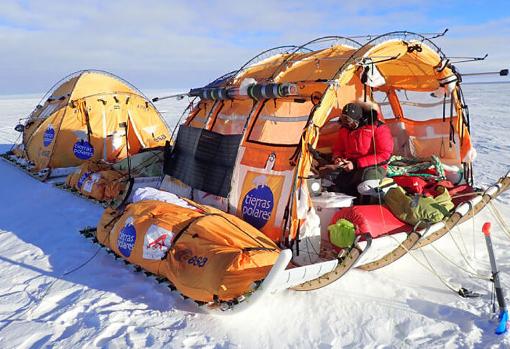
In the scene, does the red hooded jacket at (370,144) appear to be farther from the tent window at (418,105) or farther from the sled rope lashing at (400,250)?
the tent window at (418,105)

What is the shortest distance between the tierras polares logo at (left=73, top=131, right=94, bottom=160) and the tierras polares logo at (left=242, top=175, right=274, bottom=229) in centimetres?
653

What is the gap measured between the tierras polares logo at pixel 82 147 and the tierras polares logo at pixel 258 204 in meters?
6.53

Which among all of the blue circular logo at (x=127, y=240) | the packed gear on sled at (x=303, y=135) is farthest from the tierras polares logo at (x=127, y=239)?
the packed gear on sled at (x=303, y=135)

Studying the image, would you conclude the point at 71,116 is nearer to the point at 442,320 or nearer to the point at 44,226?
the point at 44,226

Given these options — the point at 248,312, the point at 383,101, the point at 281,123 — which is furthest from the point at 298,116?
the point at 383,101

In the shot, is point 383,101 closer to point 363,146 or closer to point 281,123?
point 363,146

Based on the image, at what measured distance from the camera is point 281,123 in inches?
237

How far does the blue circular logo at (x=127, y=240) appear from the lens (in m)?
5.43

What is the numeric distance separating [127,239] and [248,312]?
1.84 m

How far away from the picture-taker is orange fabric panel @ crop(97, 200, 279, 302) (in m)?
4.36

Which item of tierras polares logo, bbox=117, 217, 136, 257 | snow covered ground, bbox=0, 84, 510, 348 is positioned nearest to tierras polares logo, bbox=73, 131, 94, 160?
snow covered ground, bbox=0, 84, 510, 348

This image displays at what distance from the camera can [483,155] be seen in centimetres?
1256

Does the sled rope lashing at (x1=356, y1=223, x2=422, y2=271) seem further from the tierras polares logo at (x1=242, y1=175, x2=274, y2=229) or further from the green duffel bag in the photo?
the tierras polares logo at (x1=242, y1=175, x2=274, y2=229)

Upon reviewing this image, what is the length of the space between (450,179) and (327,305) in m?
4.13
